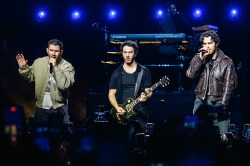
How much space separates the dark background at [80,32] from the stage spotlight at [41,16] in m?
0.13

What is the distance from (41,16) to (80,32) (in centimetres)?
132

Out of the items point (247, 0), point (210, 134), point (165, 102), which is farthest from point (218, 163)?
point (247, 0)

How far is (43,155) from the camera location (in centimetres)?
458

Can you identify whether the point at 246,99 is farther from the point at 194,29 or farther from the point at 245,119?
the point at 194,29

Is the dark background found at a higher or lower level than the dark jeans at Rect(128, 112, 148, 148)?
higher

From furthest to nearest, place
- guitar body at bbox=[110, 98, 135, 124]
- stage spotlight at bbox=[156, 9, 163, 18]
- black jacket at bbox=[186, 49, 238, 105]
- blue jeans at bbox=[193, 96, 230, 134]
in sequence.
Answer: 1. stage spotlight at bbox=[156, 9, 163, 18]
2. guitar body at bbox=[110, 98, 135, 124]
3. black jacket at bbox=[186, 49, 238, 105]
4. blue jeans at bbox=[193, 96, 230, 134]

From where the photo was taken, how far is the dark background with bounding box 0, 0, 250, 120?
536 inches

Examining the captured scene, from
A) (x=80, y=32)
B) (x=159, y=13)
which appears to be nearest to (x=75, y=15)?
(x=80, y=32)

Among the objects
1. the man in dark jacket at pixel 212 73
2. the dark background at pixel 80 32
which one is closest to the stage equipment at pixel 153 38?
the dark background at pixel 80 32

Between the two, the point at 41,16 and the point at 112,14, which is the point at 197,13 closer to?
the point at 112,14

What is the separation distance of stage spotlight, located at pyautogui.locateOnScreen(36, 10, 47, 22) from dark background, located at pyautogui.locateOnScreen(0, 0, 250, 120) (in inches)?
5.2

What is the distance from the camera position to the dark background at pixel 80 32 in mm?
13609

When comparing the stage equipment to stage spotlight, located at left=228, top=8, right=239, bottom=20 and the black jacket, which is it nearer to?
stage spotlight, located at left=228, top=8, right=239, bottom=20

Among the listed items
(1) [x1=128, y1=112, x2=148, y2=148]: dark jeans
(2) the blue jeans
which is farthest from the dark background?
(2) the blue jeans
